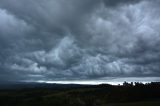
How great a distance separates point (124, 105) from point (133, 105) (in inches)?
364

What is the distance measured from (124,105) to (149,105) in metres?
20.1

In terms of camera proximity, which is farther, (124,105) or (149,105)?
(124,105)

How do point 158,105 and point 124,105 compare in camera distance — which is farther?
point 124,105

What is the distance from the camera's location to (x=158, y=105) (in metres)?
182

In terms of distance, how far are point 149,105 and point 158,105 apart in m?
6.80

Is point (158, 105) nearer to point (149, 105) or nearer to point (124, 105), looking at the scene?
point (149, 105)

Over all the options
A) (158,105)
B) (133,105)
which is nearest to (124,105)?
(133,105)

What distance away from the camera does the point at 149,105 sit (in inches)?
7352

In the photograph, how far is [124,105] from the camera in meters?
200

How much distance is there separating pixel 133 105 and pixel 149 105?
37.6 feet

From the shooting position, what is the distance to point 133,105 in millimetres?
192125

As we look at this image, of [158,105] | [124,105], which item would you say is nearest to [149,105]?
[158,105]

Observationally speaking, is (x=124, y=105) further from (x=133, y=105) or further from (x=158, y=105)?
(x=158, y=105)
